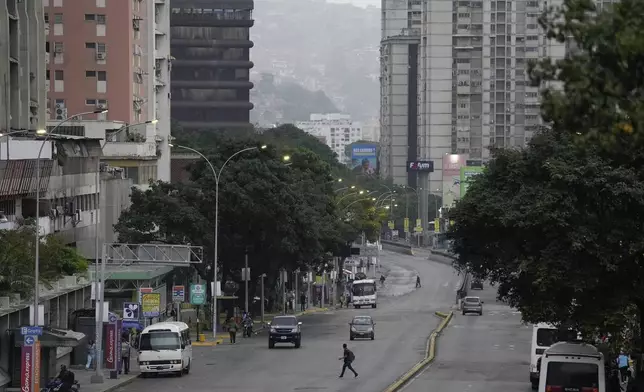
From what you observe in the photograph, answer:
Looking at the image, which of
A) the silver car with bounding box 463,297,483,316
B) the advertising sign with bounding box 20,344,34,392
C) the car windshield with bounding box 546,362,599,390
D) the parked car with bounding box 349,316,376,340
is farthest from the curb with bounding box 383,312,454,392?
the advertising sign with bounding box 20,344,34,392

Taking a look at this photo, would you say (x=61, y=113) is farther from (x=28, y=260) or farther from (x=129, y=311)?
(x=28, y=260)

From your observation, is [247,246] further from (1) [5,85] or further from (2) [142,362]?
(2) [142,362]

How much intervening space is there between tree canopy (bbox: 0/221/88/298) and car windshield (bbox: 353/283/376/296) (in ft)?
175

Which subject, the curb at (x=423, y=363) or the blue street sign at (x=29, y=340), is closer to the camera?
the blue street sign at (x=29, y=340)

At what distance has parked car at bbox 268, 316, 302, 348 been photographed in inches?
2648

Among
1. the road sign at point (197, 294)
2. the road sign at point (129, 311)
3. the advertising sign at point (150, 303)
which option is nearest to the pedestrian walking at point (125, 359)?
the road sign at point (129, 311)

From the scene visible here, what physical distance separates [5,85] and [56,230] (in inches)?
294

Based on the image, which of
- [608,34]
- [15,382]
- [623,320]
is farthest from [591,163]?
[608,34]

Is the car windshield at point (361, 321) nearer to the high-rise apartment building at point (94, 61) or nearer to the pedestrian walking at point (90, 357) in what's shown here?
the pedestrian walking at point (90, 357)

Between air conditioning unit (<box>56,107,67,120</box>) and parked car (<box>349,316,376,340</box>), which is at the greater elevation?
air conditioning unit (<box>56,107,67,120</box>)

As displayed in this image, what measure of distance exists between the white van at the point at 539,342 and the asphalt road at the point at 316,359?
479 centimetres

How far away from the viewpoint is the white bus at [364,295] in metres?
114

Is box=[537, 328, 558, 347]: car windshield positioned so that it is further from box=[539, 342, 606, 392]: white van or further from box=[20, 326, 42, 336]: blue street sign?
box=[20, 326, 42, 336]: blue street sign

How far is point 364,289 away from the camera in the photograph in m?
115
